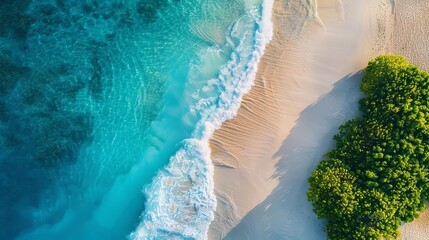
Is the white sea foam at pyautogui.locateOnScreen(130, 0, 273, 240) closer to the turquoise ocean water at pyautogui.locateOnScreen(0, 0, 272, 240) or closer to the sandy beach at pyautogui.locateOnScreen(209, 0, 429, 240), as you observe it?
the turquoise ocean water at pyautogui.locateOnScreen(0, 0, 272, 240)

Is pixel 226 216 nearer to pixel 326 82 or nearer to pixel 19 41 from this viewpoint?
pixel 326 82

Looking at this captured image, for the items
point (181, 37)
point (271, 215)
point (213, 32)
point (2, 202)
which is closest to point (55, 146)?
point (2, 202)

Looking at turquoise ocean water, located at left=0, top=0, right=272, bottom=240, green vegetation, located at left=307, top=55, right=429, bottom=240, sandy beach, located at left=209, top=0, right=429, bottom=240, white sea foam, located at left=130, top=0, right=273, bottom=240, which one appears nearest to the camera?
green vegetation, located at left=307, top=55, right=429, bottom=240

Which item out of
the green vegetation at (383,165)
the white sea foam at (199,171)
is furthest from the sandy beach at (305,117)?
the green vegetation at (383,165)

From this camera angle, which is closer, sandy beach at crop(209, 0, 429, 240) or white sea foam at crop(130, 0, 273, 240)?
sandy beach at crop(209, 0, 429, 240)

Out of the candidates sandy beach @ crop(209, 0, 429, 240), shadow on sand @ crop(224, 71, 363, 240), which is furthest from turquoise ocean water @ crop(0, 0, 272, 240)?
shadow on sand @ crop(224, 71, 363, 240)

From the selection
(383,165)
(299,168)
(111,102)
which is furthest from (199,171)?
(383,165)
